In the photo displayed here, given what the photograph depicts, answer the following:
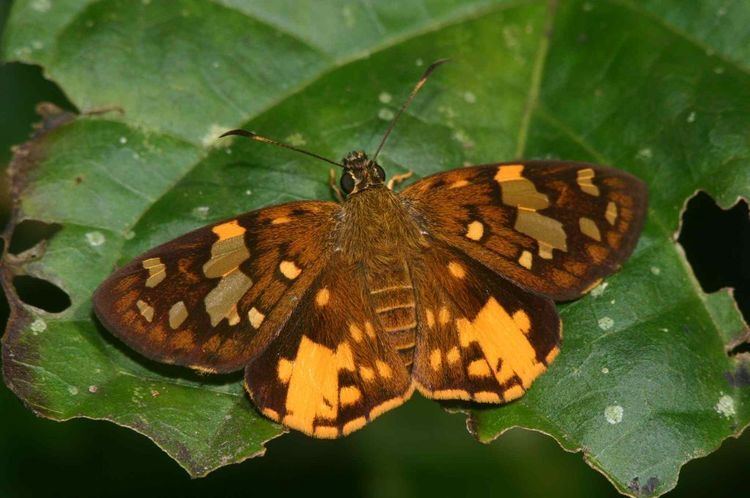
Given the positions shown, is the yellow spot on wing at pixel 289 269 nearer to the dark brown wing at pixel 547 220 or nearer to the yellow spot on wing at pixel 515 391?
the dark brown wing at pixel 547 220

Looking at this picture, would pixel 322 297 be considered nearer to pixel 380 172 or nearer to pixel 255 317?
pixel 255 317

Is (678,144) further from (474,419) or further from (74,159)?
(74,159)

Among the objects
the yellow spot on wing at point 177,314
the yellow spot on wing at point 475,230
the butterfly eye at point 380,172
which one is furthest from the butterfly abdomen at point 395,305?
the yellow spot on wing at point 177,314

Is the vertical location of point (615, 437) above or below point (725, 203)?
below

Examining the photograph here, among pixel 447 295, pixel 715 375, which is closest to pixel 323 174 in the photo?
pixel 447 295

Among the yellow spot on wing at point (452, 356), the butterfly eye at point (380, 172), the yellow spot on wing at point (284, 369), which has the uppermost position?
the butterfly eye at point (380, 172)

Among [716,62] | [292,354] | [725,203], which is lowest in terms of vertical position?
[292,354]
